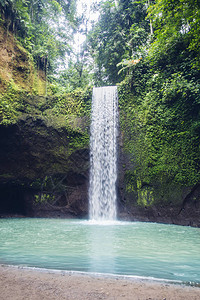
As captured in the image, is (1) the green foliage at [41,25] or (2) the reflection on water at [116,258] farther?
(1) the green foliage at [41,25]

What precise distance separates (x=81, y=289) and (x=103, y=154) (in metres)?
8.52

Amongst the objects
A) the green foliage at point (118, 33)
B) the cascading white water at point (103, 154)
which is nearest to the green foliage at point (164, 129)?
the cascading white water at point (103, 154)

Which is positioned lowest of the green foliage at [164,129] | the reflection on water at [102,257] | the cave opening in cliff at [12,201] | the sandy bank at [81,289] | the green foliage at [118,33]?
the cave opening in cliff at [12,201]

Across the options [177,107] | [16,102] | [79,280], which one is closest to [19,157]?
[16,102]

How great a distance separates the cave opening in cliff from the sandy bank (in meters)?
9.57

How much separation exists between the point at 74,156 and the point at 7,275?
8.55 metres

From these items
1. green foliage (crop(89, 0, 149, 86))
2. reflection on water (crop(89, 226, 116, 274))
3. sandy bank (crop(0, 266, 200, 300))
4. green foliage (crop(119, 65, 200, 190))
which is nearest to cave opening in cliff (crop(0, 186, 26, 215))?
green foliage (crop(119, 65, 200, 190))

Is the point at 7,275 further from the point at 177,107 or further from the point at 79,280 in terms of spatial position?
the point at 177,107

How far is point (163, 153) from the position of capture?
8.84 m

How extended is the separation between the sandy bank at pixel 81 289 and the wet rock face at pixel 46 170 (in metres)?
8.37

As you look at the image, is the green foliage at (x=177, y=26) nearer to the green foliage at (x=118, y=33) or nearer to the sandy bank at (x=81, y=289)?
the green foliage at (x=118, y=33)

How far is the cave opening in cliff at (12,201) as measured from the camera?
11.1 metres

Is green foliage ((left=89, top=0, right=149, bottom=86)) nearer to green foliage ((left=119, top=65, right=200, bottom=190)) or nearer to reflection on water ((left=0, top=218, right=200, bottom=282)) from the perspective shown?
green foliage ((left=119, top=65, right=200, bottom=190))

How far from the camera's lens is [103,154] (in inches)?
406
